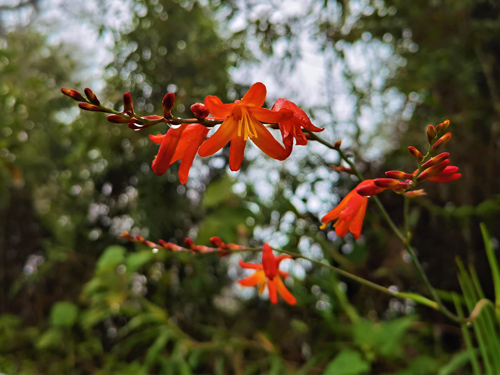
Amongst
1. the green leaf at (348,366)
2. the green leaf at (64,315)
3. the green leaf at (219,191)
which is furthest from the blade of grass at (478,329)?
the green leaf at (64,315)

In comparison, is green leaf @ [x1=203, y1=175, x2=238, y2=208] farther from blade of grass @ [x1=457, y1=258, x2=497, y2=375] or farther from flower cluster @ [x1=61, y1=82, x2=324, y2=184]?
flower cluster @ [x1=61, y1=82, x2=324, y2=184]

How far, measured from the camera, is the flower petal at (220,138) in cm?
46

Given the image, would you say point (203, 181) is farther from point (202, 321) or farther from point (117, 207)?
point (202, 321)

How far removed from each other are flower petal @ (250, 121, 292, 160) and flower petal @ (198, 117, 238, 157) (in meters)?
0.02

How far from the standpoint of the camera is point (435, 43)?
4.76 ft

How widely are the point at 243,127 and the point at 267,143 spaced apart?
30 mm

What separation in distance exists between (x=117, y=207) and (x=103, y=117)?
0.33m

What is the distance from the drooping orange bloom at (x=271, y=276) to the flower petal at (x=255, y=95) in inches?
6.9

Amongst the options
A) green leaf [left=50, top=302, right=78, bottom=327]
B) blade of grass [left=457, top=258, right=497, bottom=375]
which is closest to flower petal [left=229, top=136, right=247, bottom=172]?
blade of grass [left=457, top=258, right=497, bottom=375]

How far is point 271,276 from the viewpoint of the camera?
0.53 m

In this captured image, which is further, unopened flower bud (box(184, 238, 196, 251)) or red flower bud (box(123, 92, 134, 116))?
unopened flower bud (box(184, 238, 196, 251))

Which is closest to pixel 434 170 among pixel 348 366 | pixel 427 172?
pixel 427 172

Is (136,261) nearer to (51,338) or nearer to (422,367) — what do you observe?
(51,338)

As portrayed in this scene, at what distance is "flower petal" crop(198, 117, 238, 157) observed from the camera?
462 mm
